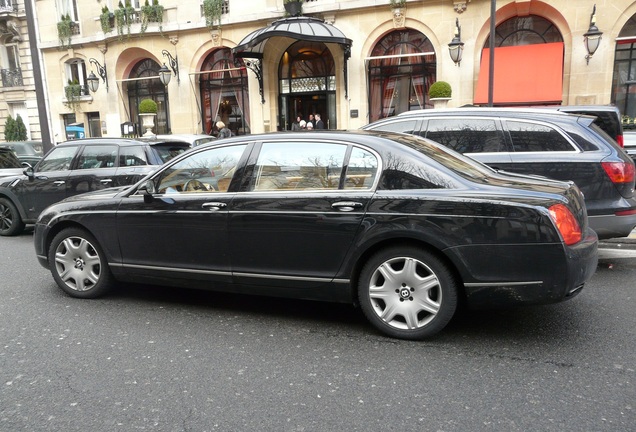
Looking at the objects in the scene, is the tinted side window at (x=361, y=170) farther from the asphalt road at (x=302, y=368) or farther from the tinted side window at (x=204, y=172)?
the asphalt road at (x=302, y=368)

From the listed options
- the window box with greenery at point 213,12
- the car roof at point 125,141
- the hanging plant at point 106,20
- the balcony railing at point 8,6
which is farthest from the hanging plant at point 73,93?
the car roof at point 125,141

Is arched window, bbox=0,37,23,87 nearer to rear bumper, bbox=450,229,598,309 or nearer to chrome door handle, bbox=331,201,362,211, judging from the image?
chrome door handle, bbox=331,201,362,211

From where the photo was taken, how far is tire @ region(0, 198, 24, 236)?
28.8 feet

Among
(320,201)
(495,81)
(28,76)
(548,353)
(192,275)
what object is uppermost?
(28,76)

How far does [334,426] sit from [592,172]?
434 centimetres

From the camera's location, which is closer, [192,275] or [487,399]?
[487,399]

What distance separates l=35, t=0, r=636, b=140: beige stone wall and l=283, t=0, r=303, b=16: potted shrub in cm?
35

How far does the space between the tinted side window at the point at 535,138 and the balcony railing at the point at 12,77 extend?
28657 millimetres

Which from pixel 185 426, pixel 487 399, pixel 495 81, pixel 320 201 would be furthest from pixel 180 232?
pixel 495 81

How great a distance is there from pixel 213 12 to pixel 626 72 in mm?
15221

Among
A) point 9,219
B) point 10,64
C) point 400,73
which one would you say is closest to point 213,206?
point 9,219

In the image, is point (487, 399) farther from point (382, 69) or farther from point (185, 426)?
point (382, 69)

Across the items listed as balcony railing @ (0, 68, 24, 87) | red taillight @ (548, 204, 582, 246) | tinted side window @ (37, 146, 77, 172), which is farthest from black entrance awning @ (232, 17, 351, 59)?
balcony railing @ (0, 68, 24, 87)

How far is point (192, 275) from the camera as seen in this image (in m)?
4.56
